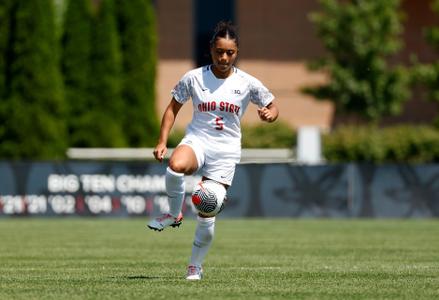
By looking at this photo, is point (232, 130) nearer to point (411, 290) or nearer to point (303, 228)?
point (411, 290)

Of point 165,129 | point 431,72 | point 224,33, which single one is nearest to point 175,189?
point 165,129

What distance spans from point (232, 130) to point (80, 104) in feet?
81.1

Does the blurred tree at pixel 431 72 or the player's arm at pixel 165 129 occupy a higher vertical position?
the player's arm at pixel 165 129

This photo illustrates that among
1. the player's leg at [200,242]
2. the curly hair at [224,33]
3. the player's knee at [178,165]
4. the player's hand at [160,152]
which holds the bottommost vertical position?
the player's leg at [200,242]

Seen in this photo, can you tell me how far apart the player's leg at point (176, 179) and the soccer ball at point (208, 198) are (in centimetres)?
15

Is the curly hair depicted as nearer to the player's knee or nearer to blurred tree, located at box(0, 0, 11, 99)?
the player's knee

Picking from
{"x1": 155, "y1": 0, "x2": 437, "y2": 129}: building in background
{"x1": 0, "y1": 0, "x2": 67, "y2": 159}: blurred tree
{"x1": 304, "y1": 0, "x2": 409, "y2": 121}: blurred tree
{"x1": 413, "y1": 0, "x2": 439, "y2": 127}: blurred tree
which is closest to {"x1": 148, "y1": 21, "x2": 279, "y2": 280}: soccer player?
{"x1": 0, "y1": 0, "x2": 67, "y2": 159}: blurred tree

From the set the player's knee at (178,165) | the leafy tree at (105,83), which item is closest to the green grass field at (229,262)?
the player's knee at (178,165)

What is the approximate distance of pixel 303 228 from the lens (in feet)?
74.7

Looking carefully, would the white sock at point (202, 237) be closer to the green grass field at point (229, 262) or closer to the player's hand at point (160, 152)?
the green grass field at point (229, 262)

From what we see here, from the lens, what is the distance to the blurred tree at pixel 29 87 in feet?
104

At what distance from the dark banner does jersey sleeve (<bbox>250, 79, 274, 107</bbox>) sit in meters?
15.9

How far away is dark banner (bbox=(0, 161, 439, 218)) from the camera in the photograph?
1059 inches

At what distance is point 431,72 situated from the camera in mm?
37250
